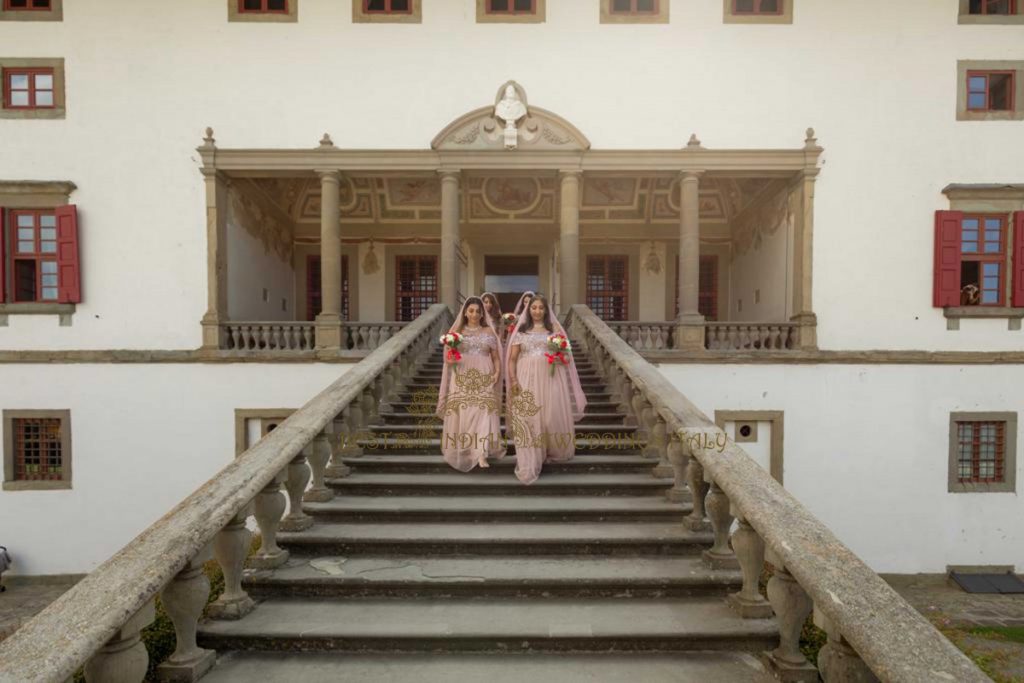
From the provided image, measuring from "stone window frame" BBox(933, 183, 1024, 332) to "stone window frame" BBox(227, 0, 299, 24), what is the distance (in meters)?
13.9

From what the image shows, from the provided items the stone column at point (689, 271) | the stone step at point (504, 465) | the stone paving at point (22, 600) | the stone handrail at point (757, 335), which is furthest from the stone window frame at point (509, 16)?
the stone paving at point (22, 600)

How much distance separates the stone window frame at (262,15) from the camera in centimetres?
1110

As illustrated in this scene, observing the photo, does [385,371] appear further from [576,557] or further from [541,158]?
[541,158]

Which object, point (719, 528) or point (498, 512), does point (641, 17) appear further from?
point (719, 528)

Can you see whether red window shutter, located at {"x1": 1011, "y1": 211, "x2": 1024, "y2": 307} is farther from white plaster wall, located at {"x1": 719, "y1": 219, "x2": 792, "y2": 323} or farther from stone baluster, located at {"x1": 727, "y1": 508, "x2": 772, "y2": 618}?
stone baluster, located at {"x1": 727, "y1": 508, "x2": 772, "y2": 618}

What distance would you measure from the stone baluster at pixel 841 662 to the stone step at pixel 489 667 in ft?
1.70

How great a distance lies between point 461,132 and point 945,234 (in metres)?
10.1

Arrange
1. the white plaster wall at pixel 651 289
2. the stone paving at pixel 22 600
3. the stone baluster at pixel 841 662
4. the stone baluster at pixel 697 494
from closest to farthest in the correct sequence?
the stone baluster at pixel 841 662
the stone baluster at pixel 697 494
the stone paving at pixel 22 600
the white plaster wall at pixel 651 289

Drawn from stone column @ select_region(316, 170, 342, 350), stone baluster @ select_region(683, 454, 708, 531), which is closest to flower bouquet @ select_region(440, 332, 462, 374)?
stone baluster @ select_region(683, 454, 708, 531)

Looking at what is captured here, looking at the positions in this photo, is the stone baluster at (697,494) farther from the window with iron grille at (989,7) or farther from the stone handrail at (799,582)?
the window with iron grille at (989,7)

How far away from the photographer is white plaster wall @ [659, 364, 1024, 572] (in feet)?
36.0

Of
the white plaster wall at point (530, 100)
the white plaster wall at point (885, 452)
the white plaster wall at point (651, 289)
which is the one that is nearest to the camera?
the white plaster wall at point (885, 452)

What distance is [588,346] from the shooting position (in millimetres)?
9000

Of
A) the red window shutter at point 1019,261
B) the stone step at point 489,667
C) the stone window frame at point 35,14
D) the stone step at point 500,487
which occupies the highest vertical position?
the stone window frame at point 35,14
